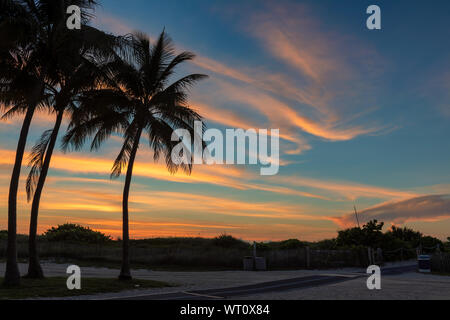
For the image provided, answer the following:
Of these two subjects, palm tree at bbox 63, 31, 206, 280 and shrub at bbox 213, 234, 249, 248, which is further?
shrub at bbox 213, 234, 249, 248

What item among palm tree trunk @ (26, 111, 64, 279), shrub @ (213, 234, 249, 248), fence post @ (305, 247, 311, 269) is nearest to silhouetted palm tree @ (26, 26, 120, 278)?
palm tree trunk @ (26, 111, 64, 279)

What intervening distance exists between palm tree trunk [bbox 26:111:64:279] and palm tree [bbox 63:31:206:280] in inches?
57.2

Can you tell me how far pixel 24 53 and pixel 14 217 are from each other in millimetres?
7186

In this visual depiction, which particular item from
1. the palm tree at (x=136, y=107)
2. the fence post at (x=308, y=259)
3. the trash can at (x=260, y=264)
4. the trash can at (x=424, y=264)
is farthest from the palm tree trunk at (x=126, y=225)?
the trash can at (x=424, y=264)

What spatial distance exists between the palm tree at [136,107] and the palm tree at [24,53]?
263 cm

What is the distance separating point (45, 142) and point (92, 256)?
23667 millimetres

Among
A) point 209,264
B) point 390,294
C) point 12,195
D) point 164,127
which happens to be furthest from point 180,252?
point 390,294

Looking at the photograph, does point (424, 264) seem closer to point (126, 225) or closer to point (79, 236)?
point (126, 225)

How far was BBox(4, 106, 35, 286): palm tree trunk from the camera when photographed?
16922 millimetres

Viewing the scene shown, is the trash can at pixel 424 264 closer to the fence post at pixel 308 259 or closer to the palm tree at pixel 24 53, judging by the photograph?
the fence post at pixel 308 259

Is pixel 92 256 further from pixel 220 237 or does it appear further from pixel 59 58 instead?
pixel 59 58

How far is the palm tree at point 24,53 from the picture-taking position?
16969 millimetres

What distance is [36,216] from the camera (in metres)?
20.4

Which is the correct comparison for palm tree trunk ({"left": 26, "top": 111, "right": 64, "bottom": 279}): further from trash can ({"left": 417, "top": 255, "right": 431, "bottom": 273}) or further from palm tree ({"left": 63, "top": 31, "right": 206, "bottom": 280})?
trash can ({"left": 417, "top": 255, "right": 431, "bottom": 273})
